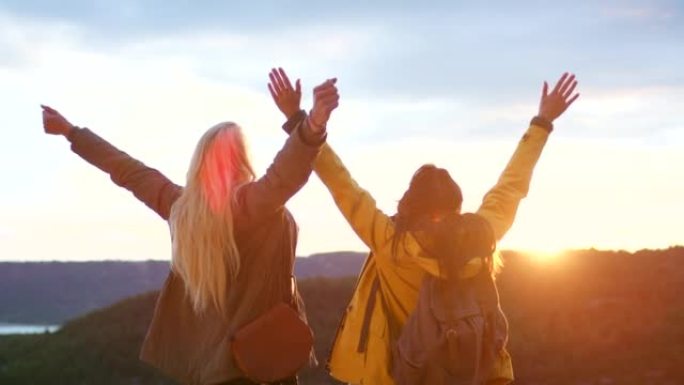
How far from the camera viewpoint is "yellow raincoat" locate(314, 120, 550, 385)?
5.53m

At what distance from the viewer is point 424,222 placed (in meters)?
5.44

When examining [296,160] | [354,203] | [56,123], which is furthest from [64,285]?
[296,160]

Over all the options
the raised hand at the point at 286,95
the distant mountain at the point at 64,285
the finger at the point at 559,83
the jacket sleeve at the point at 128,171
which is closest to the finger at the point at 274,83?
the raised hand at the point at 286,95

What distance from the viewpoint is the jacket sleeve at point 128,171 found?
5473 mm

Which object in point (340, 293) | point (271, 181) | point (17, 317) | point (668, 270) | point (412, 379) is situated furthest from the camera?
point (17, 317)

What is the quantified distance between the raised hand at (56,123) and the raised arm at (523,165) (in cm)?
206

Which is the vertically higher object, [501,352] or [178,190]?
[178,190]

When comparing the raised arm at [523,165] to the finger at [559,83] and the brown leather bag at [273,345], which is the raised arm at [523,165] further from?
the brown leather bag at [273,345]

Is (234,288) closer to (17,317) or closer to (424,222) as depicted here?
(424,222)

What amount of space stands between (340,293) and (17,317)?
87390 millimetres

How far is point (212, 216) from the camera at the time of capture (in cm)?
504

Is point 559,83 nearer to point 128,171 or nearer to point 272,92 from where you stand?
point 272,92

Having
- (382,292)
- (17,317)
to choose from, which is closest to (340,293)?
(382,292)

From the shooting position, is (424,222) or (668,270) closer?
(424,222)
